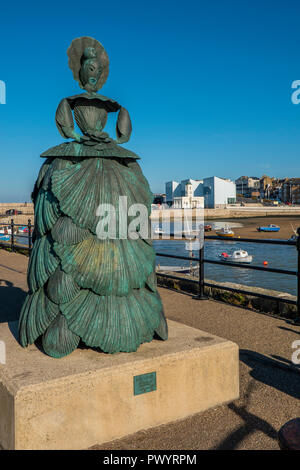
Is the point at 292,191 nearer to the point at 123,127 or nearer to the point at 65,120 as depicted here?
the point at 123,127

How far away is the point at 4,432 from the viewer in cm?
268

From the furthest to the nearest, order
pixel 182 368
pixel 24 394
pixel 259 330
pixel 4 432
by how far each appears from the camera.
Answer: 1. pixel 259 330
2. pixel 182 368
3. pixel 4 432
4. pixel 24 394

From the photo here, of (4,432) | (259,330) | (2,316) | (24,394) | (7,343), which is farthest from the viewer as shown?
(2,316)

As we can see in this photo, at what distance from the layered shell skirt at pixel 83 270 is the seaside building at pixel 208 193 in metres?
106

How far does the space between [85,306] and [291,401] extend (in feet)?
5.98

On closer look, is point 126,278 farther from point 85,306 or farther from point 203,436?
point 203,436

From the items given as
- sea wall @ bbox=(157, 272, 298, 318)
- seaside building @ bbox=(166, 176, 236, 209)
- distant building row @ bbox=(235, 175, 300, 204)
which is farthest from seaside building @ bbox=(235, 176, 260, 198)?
sea wall @ bbox=(157, 272, 298, 318)

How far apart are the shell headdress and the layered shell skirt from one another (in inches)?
29.4

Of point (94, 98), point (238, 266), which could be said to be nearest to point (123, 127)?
point (94, 98)

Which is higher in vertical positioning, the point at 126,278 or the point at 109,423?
the point at 126,278

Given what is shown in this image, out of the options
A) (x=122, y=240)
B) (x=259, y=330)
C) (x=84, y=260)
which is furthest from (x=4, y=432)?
(x=259, y=330)

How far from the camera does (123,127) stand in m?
3.64

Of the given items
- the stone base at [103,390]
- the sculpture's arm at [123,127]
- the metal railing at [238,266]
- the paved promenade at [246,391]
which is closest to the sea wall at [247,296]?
the metal railing at [238,266]
